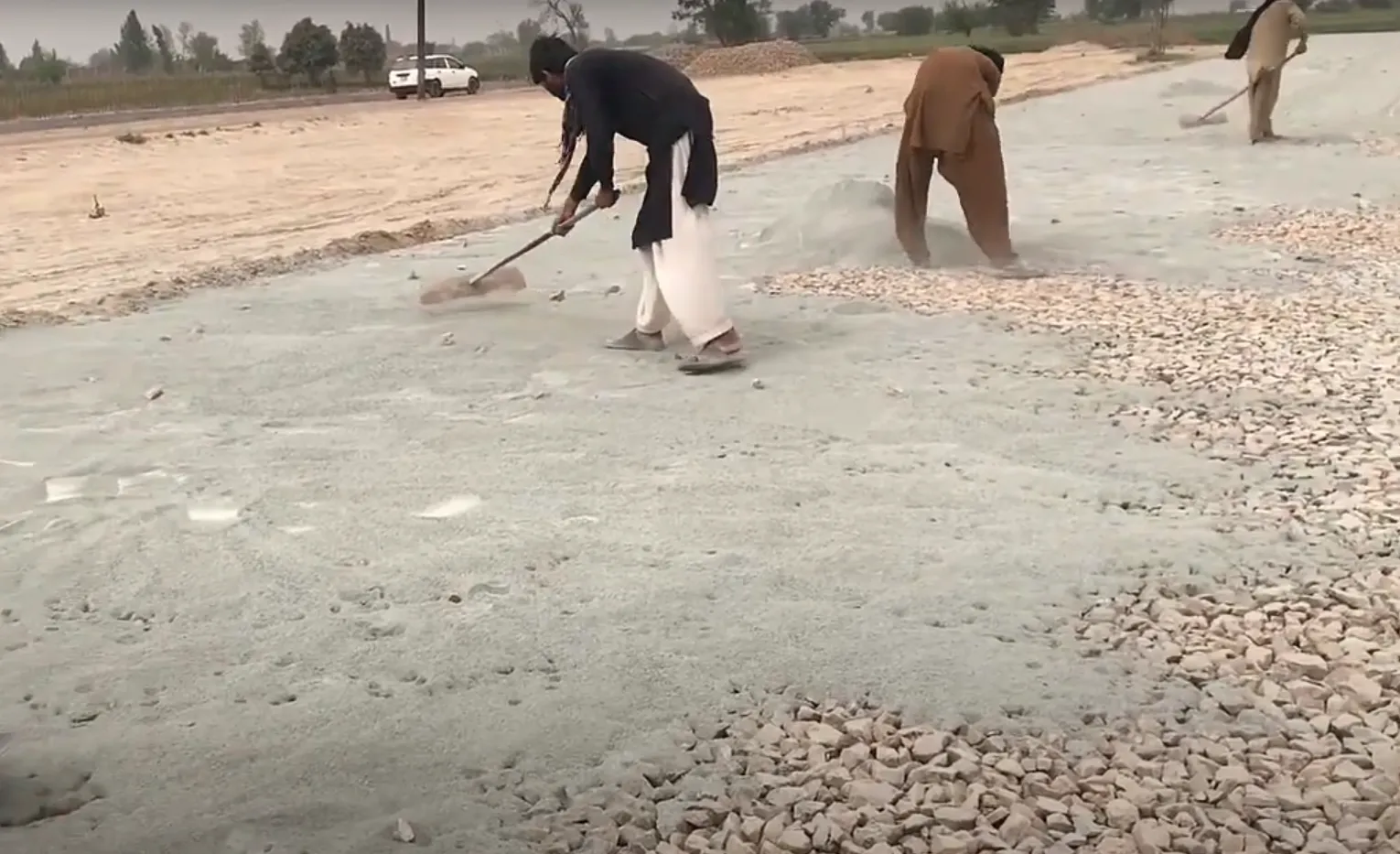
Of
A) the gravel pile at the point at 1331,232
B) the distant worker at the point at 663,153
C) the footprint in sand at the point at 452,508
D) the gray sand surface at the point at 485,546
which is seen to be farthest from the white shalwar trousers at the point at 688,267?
the gravel pile at the point at 1331,232

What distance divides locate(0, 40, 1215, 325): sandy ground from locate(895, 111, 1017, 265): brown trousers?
303 cm

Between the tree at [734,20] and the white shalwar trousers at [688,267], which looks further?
the tree at [734,20]

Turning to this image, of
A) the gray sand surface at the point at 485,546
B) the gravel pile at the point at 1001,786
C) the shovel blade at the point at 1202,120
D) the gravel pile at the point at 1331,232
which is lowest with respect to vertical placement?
the gravel pile at the point at 1001,786

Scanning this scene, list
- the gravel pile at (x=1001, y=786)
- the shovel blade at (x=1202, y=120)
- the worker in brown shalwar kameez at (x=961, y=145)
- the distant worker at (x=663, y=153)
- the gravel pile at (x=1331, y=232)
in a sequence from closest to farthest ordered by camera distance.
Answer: the gravel pile at (x=1001, y=786)
the distant worker at (x=663, y=153)
the worker in brown shalwar kameez at (x=961, y=145)
the gravel pile at (x=1331, y=232)
the shovel blade at (x=1202, y=120)

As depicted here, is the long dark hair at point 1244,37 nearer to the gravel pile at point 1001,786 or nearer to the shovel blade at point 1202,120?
the shovel blade at point 1202,120

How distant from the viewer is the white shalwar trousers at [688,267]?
447cm

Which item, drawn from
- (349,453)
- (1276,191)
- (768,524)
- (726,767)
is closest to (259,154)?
(1276,191)

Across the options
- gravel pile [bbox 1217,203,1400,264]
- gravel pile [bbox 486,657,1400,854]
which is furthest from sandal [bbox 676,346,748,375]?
gravel pile [bbox 1217,203,1400,264]

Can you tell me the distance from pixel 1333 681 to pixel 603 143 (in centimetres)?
283

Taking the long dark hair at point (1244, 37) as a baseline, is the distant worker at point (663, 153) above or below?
below

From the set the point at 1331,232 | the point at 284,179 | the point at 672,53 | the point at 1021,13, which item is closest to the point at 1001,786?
the point at 1331,232

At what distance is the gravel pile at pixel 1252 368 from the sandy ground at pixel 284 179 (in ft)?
10.7

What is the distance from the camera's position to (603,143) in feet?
14.4

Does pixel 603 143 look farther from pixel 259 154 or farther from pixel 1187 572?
pixel 259 154
